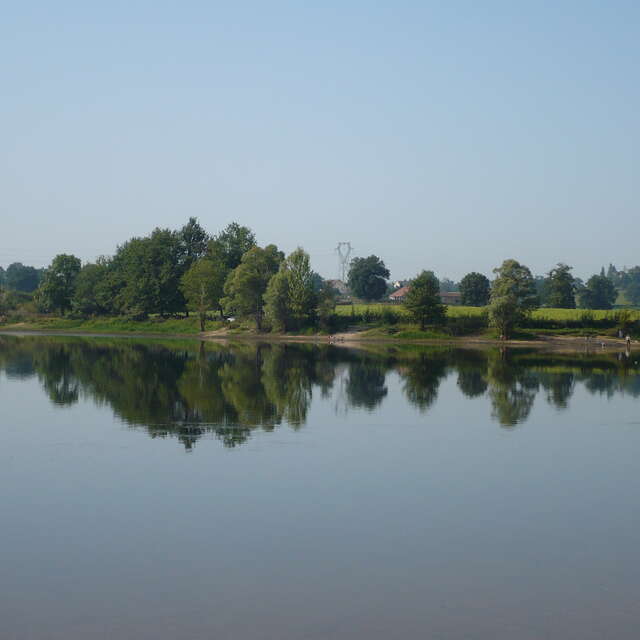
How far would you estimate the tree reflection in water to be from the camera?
31.5m

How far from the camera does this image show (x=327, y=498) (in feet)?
61.4

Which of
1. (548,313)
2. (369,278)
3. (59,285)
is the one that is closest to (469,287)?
(369,278)

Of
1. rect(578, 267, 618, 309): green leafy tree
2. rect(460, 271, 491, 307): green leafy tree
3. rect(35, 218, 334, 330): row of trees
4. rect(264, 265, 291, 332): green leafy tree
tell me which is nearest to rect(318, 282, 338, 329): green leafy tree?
rect(35, 218, 334, 330): row of trees

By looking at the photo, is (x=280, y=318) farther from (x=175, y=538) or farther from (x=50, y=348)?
(x=175, y=538)

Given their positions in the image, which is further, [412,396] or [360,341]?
[360,341]

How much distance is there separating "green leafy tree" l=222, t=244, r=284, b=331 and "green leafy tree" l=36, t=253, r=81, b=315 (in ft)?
109

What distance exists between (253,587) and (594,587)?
5.82 meters

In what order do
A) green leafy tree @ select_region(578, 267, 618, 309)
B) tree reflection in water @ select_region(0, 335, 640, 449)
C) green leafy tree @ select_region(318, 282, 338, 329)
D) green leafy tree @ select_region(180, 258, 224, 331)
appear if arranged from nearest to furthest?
1. tree reflection in water @ select_region(0, 335, 640, 449)
2. green leafy tree @ select_region(318, 282, 338, 329)
3. green leafy tree @ select_region(180, 258, 224, 331)
4. green leafy tree @ select_region(578, 267, 618, 309)

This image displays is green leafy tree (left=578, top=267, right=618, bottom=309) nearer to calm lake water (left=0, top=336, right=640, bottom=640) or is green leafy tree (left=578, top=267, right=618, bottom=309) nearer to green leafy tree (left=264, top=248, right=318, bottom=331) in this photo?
green leafy tree (left=264, top=248, right=318, bottom=331)

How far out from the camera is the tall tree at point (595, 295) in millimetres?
170000

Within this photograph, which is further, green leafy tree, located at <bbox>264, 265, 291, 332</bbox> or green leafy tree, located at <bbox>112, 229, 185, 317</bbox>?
green leafy tree, located at <bbox>112, 229, 185, 317</bbox>

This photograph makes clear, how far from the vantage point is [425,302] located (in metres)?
97.3

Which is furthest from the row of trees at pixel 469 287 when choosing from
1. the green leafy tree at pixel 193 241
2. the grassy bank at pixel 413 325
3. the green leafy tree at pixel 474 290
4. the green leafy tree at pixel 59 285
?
the green leafy tree at pixel 59 285

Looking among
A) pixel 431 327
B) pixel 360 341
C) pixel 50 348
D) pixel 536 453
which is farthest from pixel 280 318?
pixel 536 453
